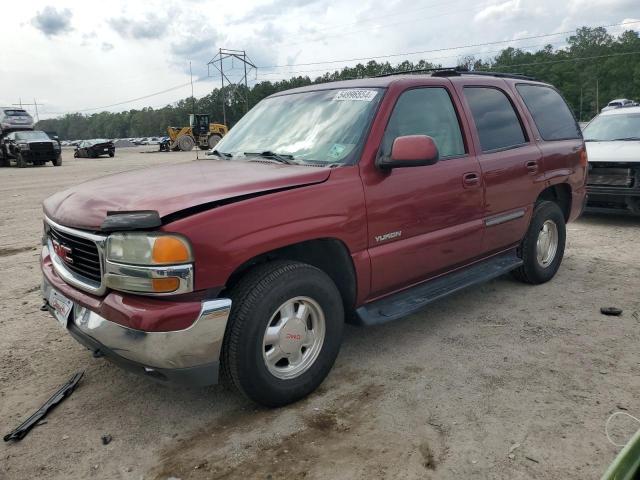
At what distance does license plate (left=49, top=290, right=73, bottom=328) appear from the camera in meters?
2.88

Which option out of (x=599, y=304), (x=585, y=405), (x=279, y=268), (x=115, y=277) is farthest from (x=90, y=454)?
(x=599, y=304)

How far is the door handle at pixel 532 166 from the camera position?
15.0ft

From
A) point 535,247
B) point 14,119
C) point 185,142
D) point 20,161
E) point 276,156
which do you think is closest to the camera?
point 276,156

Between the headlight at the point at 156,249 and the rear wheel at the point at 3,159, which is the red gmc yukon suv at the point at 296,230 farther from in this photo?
the rear wheel at the point at 3,159

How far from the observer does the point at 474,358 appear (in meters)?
3.54

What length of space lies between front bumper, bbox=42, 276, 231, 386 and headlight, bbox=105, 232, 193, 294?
0.18 meters

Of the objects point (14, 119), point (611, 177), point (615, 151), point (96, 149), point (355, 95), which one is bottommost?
point (96, 149)

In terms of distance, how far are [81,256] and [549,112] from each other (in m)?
4.44

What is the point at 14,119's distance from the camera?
27.1 meters

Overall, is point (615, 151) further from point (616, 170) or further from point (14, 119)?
point (14, 119)

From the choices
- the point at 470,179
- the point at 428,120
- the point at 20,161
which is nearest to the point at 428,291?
the point at 470,179

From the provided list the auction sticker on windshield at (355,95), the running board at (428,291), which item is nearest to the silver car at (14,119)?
the auction sticker on windshield at (355,95)

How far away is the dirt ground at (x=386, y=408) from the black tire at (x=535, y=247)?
1.54 ft

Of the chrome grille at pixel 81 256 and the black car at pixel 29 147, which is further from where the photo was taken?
the black car at pixel 29 147
